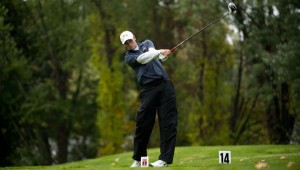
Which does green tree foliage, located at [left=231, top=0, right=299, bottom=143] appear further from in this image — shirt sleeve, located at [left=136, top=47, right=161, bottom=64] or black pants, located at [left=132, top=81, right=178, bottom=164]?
shirt sleeve, located at [left=136, top=47, right=161, bottom=64]

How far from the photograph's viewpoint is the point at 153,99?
11.1 m

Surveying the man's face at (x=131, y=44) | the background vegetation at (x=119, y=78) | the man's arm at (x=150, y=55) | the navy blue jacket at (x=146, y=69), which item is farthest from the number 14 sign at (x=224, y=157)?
the background vegetation at (x=119, y=78)

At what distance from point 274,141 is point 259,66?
13.2ft

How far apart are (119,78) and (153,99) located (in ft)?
81.9

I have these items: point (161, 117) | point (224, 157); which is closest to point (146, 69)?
point (161, 117)

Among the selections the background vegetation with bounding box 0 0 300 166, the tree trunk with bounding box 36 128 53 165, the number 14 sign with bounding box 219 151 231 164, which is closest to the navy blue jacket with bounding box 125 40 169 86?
the number 14 sign with bounding box 219 151 231 164

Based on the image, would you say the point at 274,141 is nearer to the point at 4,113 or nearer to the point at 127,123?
the point at 127,123

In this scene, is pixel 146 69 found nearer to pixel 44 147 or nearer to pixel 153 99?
pixel 153 99

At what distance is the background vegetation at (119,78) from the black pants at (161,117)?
672 inches

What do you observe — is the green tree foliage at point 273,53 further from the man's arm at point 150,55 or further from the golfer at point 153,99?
the man's arm at point 150,55

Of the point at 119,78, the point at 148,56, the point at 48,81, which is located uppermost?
the point at 48,81

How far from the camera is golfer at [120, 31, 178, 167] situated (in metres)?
10.9

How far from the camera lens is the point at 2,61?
26328mm

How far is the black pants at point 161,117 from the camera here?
10.9 meters
